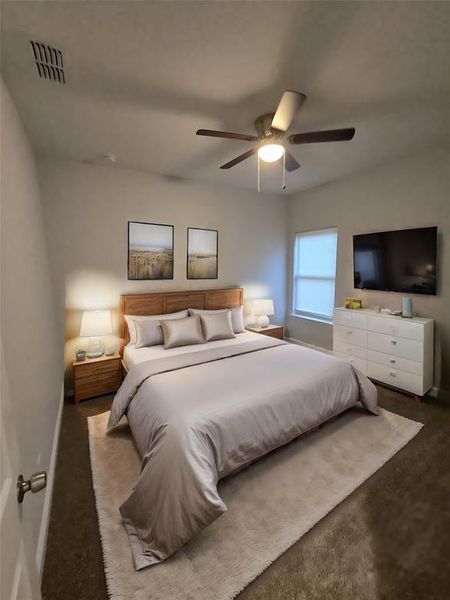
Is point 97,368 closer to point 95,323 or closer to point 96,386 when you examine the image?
point 96,386

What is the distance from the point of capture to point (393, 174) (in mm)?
3326

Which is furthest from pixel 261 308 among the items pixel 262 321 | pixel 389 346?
pixel 389 346

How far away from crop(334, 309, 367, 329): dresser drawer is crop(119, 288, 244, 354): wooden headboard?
1.51 metres

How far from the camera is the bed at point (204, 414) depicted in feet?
4.69

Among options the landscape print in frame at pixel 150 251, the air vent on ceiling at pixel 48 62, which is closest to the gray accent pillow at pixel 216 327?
the landscape print in frame at pixel 150 251

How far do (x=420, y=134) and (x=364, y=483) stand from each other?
3138 mm

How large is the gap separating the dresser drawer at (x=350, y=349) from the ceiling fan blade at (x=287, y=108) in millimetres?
2764

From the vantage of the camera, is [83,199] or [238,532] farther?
[83,199]

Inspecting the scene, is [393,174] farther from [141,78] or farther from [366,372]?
[141,78]

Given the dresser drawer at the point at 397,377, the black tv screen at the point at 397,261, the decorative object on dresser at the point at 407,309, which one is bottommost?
the dresser drawer at the point at 397,377

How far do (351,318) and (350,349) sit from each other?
0.42m

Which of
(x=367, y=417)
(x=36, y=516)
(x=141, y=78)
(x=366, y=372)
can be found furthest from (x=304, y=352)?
(x=141, y=78)

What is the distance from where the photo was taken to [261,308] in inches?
173

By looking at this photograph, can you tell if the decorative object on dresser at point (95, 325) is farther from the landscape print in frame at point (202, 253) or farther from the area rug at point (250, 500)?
the landscape print in frame at point (202, 253)
